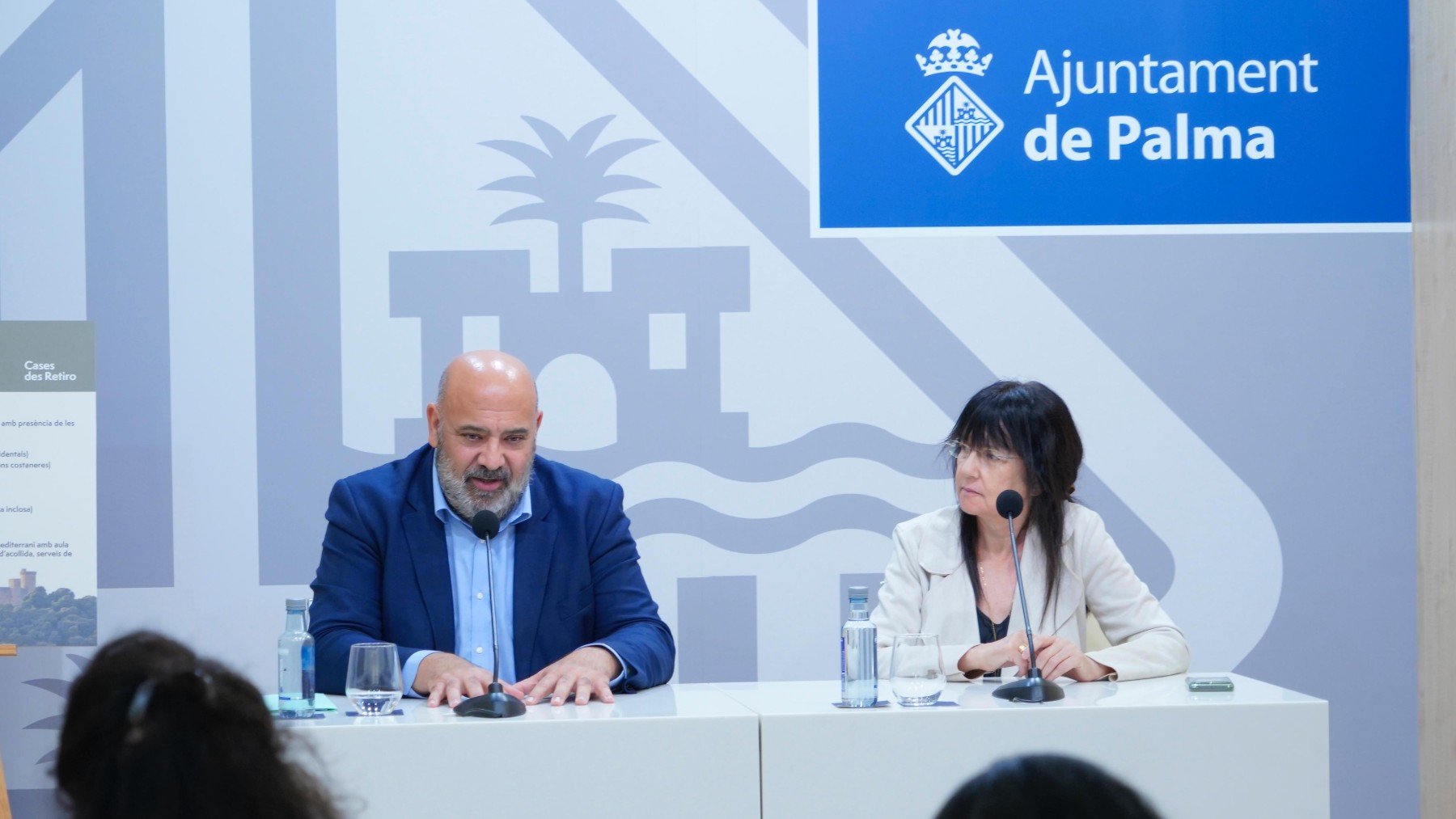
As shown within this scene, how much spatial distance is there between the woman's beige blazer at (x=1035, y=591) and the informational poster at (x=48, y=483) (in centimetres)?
216

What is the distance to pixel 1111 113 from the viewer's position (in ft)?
13.7

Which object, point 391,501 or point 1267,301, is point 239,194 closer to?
point 391,501

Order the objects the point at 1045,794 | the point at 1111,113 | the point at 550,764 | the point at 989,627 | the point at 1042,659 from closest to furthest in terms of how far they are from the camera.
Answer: the point at 1045,794, the point at 550,764, the point at 1042,659, the point at 989,627, the point at 1111,113

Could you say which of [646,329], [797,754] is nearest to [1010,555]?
[797,754]

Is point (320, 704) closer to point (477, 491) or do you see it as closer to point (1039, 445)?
point (477, 491)

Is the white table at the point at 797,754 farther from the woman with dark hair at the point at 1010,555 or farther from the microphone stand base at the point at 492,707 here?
the woman with dark hair at the point at 1010,555

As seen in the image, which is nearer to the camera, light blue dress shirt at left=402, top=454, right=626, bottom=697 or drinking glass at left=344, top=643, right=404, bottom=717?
drinking glass at left=344, top=643, right=404, bottom=717

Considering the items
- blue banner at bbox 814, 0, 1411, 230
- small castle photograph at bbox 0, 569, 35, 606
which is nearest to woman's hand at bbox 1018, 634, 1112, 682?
blue banner at bbox 814, 0, 1411, 230

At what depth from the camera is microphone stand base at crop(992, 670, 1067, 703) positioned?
2332mm

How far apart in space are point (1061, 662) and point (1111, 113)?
7.02 ft

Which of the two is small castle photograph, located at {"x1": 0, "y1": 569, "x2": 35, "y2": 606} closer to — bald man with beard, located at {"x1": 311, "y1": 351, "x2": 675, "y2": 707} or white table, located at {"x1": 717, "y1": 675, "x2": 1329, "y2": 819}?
bald man with beard, located at {"x1": 311, "y1": 351, "x2": 675, "y2": 707}

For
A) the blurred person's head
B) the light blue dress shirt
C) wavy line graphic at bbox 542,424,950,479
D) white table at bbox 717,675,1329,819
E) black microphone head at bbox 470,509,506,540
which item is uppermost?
wavy line graphic at bbox 542,424,950,479

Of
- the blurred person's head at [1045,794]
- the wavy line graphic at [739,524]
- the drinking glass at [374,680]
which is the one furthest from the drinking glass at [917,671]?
the wavy line graphic at [739,524]

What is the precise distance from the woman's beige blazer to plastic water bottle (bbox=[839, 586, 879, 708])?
0.54 metres
